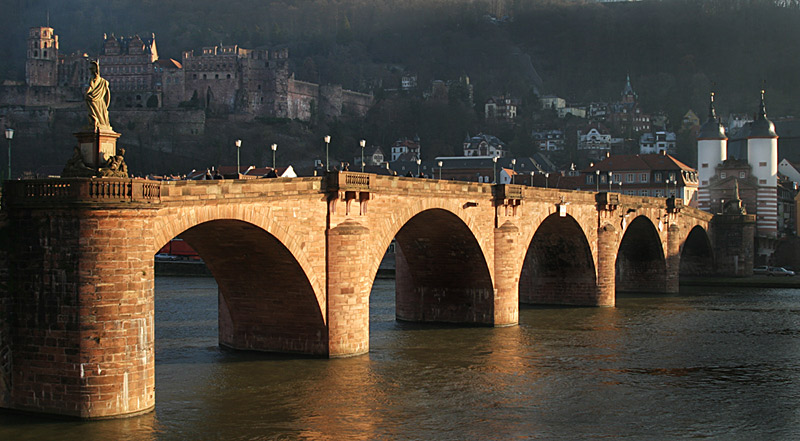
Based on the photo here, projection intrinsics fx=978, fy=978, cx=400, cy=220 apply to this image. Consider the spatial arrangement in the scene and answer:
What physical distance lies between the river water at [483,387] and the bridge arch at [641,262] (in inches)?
740

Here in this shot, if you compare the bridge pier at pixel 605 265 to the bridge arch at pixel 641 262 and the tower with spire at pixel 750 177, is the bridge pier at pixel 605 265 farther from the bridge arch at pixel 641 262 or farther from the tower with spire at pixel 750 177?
the tower with spire at pixel 750 177

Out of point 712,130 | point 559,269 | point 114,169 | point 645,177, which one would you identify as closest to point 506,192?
point 559,269

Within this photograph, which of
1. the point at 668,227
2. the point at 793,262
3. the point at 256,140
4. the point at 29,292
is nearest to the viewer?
the point at 29,292

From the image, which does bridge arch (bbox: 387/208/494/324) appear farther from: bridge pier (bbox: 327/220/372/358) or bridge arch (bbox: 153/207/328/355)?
bridge arch (bbox: 153/207/328/355)

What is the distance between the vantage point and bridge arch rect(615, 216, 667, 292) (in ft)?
215

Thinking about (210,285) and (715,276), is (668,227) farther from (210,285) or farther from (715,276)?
(210,285)

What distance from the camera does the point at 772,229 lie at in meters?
92.1

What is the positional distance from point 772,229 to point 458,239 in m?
59.1

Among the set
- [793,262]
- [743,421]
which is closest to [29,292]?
[743,421]

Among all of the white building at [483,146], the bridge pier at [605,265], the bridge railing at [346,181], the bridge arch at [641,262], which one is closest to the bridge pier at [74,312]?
the bridge railing at [346,181]

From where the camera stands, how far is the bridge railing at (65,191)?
2320 cm

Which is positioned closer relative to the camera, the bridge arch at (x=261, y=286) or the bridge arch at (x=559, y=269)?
the bridge arch at (x=261, y=286)

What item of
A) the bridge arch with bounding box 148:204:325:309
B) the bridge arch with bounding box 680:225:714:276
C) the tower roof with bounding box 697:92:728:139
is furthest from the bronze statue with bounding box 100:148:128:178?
the tower roof with bounding box 697:92:728:139

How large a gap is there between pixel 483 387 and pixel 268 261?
8.05 meters
